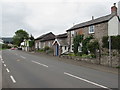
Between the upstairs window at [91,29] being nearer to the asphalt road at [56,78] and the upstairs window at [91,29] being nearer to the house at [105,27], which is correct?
the house at [105,27]

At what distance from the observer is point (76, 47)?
3266 cm

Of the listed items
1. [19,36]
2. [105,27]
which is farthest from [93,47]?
[19,36]

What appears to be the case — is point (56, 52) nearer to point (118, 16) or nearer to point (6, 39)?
point (118, 16)

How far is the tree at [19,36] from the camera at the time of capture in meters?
125

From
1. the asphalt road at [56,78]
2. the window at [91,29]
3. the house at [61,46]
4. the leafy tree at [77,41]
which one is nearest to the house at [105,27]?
the window at [91,29]

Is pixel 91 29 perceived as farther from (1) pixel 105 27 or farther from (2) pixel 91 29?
(1) pixel 105 27

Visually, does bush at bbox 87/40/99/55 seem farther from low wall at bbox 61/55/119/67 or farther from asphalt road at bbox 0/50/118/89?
asphalt road at bbox 0/50/118/89

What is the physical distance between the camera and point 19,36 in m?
128

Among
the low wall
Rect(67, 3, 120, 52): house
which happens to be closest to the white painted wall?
Result: Rect(67, 3, 120, 52): house

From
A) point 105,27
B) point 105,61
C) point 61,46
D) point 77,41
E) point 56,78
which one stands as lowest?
point 56,78

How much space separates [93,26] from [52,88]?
22.2 metres

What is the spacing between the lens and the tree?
4918 inches

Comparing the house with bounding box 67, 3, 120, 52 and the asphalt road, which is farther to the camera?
the house with bounding box 67, 3, 120, 52

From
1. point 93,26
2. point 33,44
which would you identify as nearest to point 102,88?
point 93,26
